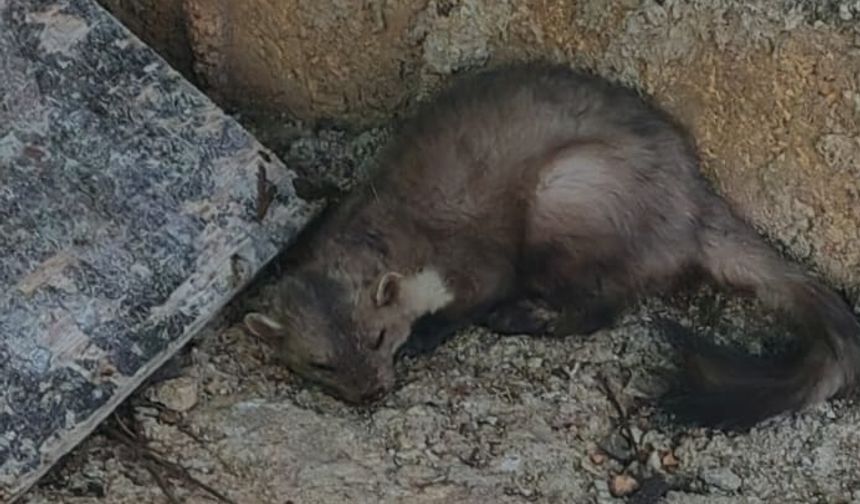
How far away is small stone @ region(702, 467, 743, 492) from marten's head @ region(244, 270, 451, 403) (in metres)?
0.71

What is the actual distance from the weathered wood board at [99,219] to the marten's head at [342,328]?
0.11m

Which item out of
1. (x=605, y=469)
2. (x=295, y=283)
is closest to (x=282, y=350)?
(x=295, y=283)

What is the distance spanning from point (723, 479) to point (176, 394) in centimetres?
115

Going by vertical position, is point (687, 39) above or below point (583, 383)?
above

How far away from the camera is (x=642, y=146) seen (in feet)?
12.1

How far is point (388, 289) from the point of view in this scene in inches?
150

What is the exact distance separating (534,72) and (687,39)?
0.39 meters

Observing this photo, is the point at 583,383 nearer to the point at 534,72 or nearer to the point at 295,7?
the point at 534,72

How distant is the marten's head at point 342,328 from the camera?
12.2ft

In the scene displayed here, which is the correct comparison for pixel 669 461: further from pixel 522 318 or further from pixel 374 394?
pixel 374 394

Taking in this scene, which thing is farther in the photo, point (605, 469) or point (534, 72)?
point (534, 72)

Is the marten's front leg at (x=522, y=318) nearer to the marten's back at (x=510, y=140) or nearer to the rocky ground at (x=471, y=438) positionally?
the rocky ground at (x=471, y=438)

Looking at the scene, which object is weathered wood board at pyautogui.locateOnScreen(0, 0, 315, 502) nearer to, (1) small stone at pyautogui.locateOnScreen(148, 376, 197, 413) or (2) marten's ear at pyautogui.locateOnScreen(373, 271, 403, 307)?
(1) small stone at pyautogui.locateOnScreen(148, 376, 197, 413)

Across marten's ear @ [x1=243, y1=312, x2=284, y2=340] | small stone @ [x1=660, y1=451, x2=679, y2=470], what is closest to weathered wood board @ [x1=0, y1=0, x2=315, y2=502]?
marten's ear @ [x1=243, y1=312, x2=284, y2=340]
